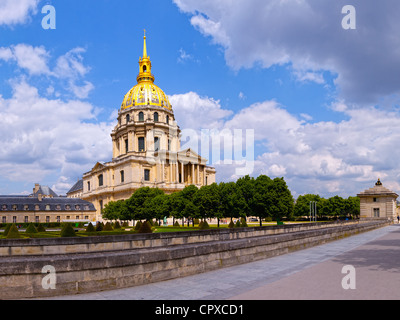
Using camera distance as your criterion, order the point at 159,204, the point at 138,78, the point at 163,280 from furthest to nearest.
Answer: the point at 138,78, the point at 159,204, the point at 163,280

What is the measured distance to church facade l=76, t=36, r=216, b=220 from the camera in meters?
98.0

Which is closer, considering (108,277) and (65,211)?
(108,277)

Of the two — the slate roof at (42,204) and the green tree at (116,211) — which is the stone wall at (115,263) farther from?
the slate roof at (42,204)

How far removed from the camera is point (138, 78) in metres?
Answer: 121

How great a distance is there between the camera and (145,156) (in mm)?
100688

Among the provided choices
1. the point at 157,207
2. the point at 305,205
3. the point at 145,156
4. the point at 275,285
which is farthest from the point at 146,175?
the point at 275,285

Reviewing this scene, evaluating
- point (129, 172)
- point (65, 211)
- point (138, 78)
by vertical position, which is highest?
point (138, 78)

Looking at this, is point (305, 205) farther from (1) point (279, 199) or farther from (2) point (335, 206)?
(1) point (279, 199)

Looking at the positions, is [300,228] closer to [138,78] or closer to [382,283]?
[382,283]

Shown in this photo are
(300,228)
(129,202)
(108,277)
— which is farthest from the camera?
(129,202)

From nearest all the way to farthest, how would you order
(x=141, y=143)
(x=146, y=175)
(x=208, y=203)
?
(x=208, y=203) → (x=146, y=175) → (x=141, y=143)

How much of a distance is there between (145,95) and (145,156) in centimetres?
2224
